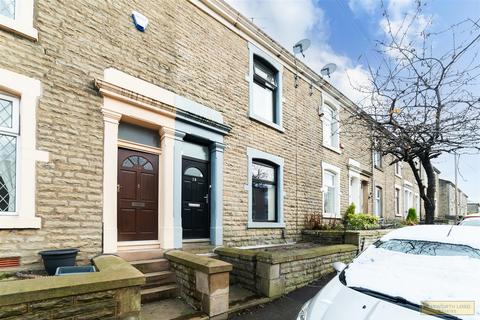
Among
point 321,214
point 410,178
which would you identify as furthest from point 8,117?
point 410,178

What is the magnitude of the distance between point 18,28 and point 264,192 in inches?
274

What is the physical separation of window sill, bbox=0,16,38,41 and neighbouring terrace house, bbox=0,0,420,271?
2 centimetres

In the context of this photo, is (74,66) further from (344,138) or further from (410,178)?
(410,178)

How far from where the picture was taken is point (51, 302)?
9.99 feet

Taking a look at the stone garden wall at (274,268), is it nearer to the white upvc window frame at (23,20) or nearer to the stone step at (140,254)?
the stone step at (140,254)

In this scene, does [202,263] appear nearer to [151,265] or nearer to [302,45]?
[151,265]

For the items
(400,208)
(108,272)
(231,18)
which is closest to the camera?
(108,272)

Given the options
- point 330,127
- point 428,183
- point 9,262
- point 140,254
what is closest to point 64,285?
point 9,262

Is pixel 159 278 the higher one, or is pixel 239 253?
pixel 239 253

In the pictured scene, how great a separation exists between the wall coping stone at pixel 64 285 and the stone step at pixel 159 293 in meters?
1.31

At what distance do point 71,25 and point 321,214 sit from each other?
981 centimetres

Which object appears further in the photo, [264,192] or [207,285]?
[264,192]

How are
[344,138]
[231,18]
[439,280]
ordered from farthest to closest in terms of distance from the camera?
[344,138] < [231,18] < [439,280]

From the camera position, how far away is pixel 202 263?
480 cm
